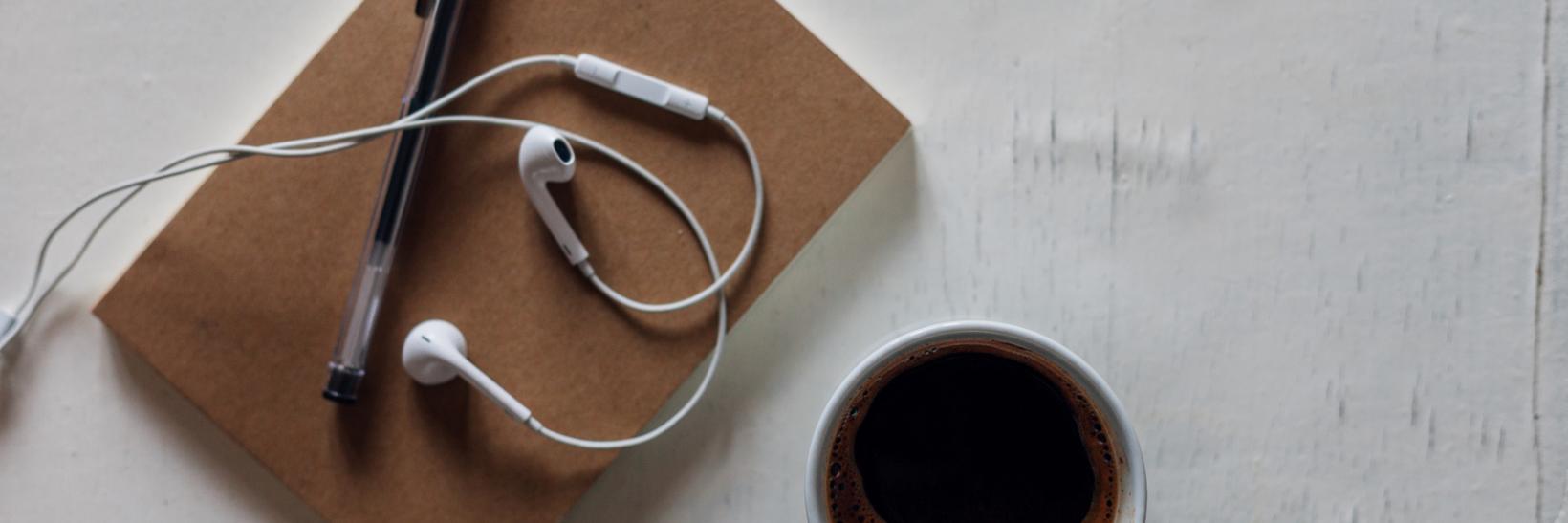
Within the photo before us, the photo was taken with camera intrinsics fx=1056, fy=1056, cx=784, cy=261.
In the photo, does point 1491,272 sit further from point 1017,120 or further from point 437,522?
point 437,522

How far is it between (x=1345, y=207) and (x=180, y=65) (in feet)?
2.30

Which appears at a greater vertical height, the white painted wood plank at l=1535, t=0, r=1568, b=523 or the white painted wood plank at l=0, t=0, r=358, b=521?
the white painted wood plank at l=1535, t=0, r=1568, b=523

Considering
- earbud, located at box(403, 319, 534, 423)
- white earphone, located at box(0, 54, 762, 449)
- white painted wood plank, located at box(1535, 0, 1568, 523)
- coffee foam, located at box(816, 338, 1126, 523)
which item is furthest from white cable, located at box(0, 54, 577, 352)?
white painted wood plank, located at box(1535, 0, 1568, 523)

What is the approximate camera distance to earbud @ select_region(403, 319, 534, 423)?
562mm

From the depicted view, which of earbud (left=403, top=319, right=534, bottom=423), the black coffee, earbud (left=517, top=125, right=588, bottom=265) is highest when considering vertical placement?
earbud (left=517, top=125, right=588, bottom=265)

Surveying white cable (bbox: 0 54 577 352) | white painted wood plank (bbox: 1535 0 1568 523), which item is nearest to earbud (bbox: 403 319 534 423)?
white cable (bbox: 0 54 577 352)

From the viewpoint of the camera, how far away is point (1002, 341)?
49cm

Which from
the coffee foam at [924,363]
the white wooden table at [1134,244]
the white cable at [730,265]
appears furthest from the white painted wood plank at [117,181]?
the coffee foam at [924,363]

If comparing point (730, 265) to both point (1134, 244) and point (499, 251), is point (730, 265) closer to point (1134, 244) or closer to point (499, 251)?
point (499, 251)

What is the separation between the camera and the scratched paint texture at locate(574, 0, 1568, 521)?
0.62 meters

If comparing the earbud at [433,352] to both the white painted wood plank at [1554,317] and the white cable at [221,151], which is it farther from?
the white painted wood plank at [1554,317]

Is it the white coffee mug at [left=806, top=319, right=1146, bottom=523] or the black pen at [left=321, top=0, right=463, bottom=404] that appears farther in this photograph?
the black pen at [left=321, top=0, right=463, bottom=404]

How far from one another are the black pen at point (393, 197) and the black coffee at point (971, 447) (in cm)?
27

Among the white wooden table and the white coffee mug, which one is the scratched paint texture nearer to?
the white wooden table
